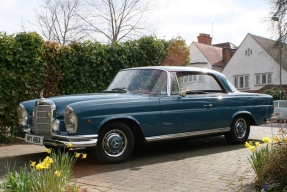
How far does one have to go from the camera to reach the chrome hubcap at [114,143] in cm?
575

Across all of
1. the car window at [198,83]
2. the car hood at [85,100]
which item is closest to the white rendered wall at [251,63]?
the car window at [198,83]

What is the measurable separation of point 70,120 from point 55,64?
4.46 metres

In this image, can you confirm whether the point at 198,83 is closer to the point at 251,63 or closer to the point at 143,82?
the point at 143,82

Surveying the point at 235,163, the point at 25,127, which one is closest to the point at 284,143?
the point at 235,163

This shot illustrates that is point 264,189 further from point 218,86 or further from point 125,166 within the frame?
point 218,86

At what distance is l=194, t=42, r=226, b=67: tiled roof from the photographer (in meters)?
44.5

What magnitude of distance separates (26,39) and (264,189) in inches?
281

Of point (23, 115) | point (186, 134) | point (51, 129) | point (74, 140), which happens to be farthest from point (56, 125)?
point (186, 134)

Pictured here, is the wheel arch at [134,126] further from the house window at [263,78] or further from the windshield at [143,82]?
the house window at [263,78]

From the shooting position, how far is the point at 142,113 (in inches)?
239

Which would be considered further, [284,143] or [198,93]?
[198,93]

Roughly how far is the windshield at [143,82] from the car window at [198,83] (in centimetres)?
42

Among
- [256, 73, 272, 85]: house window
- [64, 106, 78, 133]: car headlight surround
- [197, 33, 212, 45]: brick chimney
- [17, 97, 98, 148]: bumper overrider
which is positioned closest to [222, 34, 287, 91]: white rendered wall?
[256, 73, 272, 85]: house window

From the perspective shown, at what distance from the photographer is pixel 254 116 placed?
790 cm
